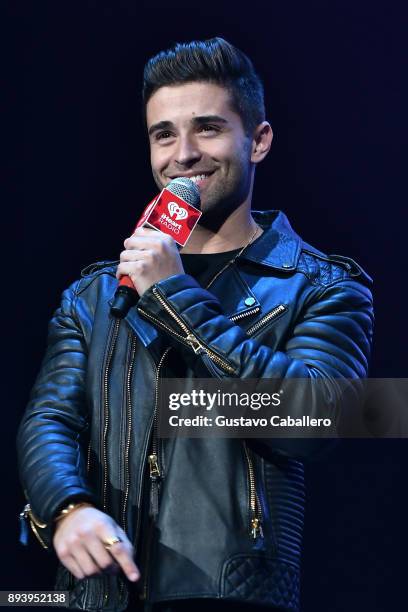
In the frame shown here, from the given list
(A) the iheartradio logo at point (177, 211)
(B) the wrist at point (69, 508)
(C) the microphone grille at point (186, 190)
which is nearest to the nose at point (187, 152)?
(C) the microphone grille at point (186, 190)

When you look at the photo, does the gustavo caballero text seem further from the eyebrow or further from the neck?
the eyebrow

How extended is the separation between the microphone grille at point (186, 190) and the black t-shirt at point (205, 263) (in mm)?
191

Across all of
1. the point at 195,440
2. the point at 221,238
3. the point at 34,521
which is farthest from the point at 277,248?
the point at 34,521

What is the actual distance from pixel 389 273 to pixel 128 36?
0.93 metres

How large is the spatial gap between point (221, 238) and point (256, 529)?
26.8 inches

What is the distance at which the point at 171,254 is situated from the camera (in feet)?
6.47

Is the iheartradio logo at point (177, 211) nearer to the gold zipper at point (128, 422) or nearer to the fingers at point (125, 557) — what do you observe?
the gold zipper at point (128, 422)

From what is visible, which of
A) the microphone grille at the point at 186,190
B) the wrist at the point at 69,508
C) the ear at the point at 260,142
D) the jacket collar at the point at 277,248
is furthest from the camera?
the ear at the point at 260,142

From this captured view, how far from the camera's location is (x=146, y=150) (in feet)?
9.52

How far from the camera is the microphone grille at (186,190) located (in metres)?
2.07

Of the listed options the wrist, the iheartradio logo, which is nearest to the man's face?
the iheartradio logo

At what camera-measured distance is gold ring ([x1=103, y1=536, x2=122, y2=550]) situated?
1.75 m

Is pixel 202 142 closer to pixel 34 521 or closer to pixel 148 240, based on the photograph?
pixel 148 240

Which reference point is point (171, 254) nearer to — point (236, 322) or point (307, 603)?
point (236, 322)
